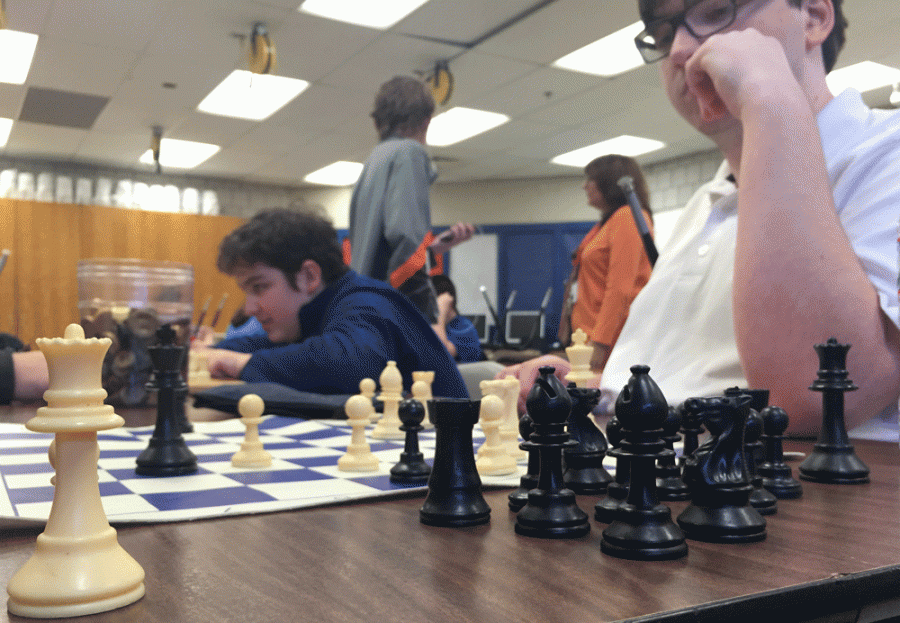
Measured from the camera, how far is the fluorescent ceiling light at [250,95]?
5727 millimetres

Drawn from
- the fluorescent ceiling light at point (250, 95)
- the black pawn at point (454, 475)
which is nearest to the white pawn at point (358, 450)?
the black pawn at point (454, 475)

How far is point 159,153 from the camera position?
7.72m

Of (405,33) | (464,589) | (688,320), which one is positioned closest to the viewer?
(464,589)

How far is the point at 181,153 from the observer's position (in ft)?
26.4

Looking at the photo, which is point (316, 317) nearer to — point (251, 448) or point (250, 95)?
point (251, 448)

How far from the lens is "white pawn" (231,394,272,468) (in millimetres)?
896

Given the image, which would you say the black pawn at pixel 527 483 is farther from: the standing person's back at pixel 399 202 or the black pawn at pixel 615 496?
the standing person's back at pixel 399 202

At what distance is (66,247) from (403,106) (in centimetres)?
685

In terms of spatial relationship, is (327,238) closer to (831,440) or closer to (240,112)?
(831,440)

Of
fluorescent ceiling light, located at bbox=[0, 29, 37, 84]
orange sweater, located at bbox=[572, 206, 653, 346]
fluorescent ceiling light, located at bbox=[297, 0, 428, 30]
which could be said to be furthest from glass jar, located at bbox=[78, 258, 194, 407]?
fluorescent ceiling light, located at bbox=[0, 29, 37, 84]

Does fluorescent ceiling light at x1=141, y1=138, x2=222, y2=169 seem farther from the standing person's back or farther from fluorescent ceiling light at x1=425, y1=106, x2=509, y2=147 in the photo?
the standing person's back

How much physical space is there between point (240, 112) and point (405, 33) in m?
2.28

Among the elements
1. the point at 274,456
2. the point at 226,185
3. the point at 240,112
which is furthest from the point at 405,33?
the point at 226,185

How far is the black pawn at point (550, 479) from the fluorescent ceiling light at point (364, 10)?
166 inches
